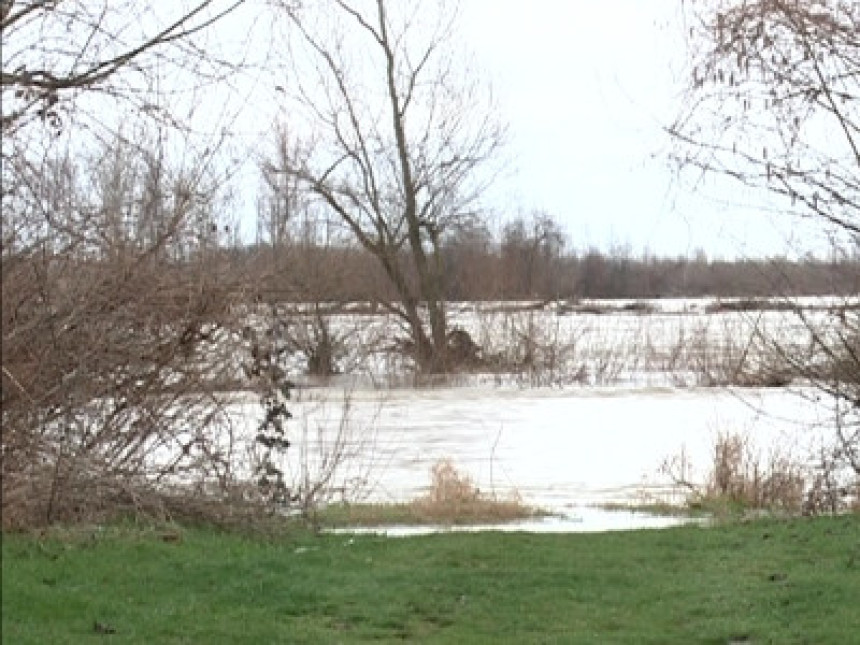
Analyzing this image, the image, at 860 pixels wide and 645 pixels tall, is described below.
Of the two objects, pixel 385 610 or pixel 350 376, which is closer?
pixel 385 610

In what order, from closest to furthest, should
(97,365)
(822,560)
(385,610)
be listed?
(385,610), (822,560), (97,365)

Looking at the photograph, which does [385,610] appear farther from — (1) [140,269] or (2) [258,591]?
(1) [140,269]

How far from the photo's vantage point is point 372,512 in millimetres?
14945

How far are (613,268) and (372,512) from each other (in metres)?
54.2

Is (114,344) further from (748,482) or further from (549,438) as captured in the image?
(549,438)

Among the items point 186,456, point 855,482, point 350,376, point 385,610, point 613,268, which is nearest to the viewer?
point 385,610

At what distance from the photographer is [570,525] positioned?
14211 mm

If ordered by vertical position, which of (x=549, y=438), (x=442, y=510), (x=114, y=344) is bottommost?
(x=549, y=438)

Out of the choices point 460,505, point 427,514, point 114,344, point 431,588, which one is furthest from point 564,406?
point 431,588

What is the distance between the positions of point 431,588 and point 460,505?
18.5 ft

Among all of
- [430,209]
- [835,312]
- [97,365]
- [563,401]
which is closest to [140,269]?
[97,365]

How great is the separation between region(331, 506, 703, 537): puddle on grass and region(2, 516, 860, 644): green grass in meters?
1.38

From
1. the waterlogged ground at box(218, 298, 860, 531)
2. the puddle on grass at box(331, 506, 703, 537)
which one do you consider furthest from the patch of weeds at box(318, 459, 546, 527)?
the waterlogged ground at box(218, 298, 860, 531)

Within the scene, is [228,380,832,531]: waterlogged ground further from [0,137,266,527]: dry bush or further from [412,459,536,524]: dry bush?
[0,137,266,527]: dry bush
